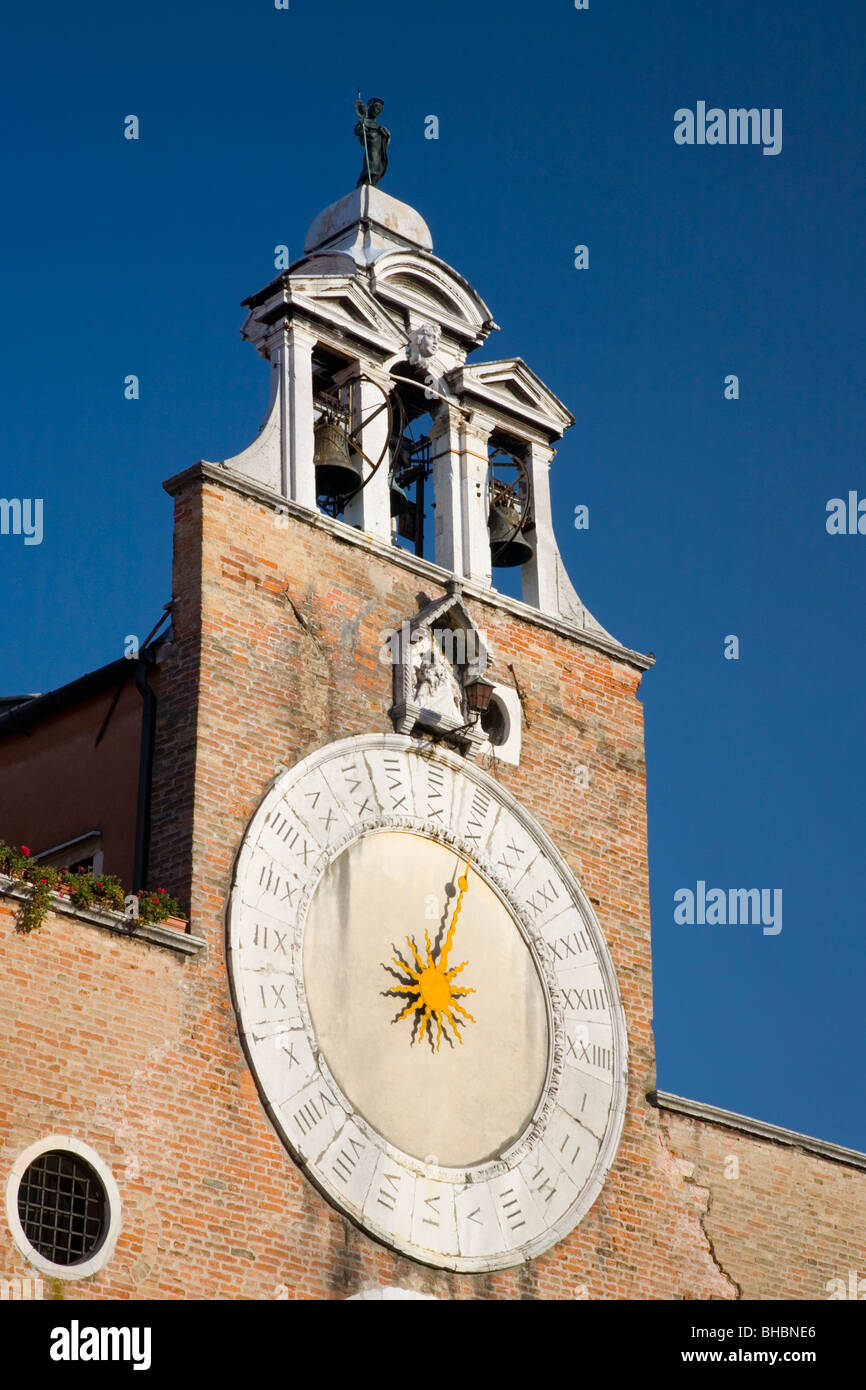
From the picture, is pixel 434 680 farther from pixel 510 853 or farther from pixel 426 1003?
pixel 426 1003

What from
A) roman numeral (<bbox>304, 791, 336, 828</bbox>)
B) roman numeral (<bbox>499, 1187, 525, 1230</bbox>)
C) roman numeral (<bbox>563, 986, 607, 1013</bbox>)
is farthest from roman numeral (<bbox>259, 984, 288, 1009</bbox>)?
roman numeral (<bbox>563, 986, 607, 1013</bbox>)

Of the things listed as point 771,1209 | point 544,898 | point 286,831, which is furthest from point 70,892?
point 771,1209

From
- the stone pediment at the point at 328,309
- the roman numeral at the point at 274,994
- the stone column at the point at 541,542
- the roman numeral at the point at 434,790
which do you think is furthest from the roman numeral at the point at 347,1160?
the stone pediment at the point at 328,309

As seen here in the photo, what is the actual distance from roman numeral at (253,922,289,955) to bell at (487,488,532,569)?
5929mm

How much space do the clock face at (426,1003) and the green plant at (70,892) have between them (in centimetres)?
78

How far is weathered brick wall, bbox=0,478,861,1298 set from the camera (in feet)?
63.6

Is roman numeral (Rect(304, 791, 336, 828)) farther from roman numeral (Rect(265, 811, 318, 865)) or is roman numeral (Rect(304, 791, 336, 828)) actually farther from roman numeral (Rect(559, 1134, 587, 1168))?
roman numeral (Rect(559, 1134, 587, 1168))

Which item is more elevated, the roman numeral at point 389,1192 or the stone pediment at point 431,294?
the stone pediment at point 431,294

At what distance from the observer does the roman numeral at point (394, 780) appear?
2272cm

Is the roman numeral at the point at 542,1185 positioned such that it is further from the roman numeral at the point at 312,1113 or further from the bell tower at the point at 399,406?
the bell tower at the point at 399,406

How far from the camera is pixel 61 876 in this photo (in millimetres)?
19734

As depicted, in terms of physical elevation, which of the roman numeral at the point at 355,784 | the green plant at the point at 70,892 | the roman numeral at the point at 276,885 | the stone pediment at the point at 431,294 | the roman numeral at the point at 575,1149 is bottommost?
the roman numeral at the point at 575,1149

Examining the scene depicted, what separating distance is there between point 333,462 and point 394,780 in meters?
3.24

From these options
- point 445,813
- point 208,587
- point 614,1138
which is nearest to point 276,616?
point 208,587
